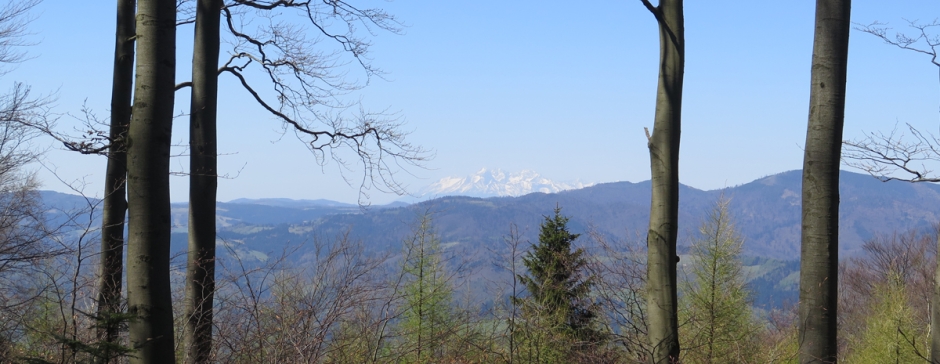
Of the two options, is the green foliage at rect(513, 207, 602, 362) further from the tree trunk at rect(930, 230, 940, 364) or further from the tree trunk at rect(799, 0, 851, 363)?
the tree trunk at rect(930, 230, 940, 364)

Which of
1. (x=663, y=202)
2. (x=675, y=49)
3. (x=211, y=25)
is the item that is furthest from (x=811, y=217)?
(x=211, y=25)

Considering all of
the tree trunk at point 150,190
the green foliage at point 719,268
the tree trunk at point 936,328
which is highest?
the tree trunk at point 150,190

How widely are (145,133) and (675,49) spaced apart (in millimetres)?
4047

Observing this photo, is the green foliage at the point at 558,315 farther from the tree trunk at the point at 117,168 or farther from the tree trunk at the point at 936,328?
the tree trunk at the point at 117,168

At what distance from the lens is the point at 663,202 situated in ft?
18.9

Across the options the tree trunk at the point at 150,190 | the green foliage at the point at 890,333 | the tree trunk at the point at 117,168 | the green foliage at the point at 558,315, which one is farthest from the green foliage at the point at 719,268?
the tree trunk at the point at 150,190

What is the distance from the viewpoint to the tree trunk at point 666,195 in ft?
18.7

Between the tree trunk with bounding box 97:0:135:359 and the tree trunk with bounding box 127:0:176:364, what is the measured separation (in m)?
1.99

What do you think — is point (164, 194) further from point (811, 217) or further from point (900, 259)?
point (900, 259)

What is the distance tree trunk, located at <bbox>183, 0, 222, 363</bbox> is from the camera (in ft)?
22.0

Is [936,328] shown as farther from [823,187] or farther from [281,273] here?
[281,273]

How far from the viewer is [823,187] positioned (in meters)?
5.27

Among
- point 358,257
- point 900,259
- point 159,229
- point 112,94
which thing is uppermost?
point 112,94

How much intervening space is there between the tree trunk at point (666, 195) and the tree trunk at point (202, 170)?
3.86 meters
